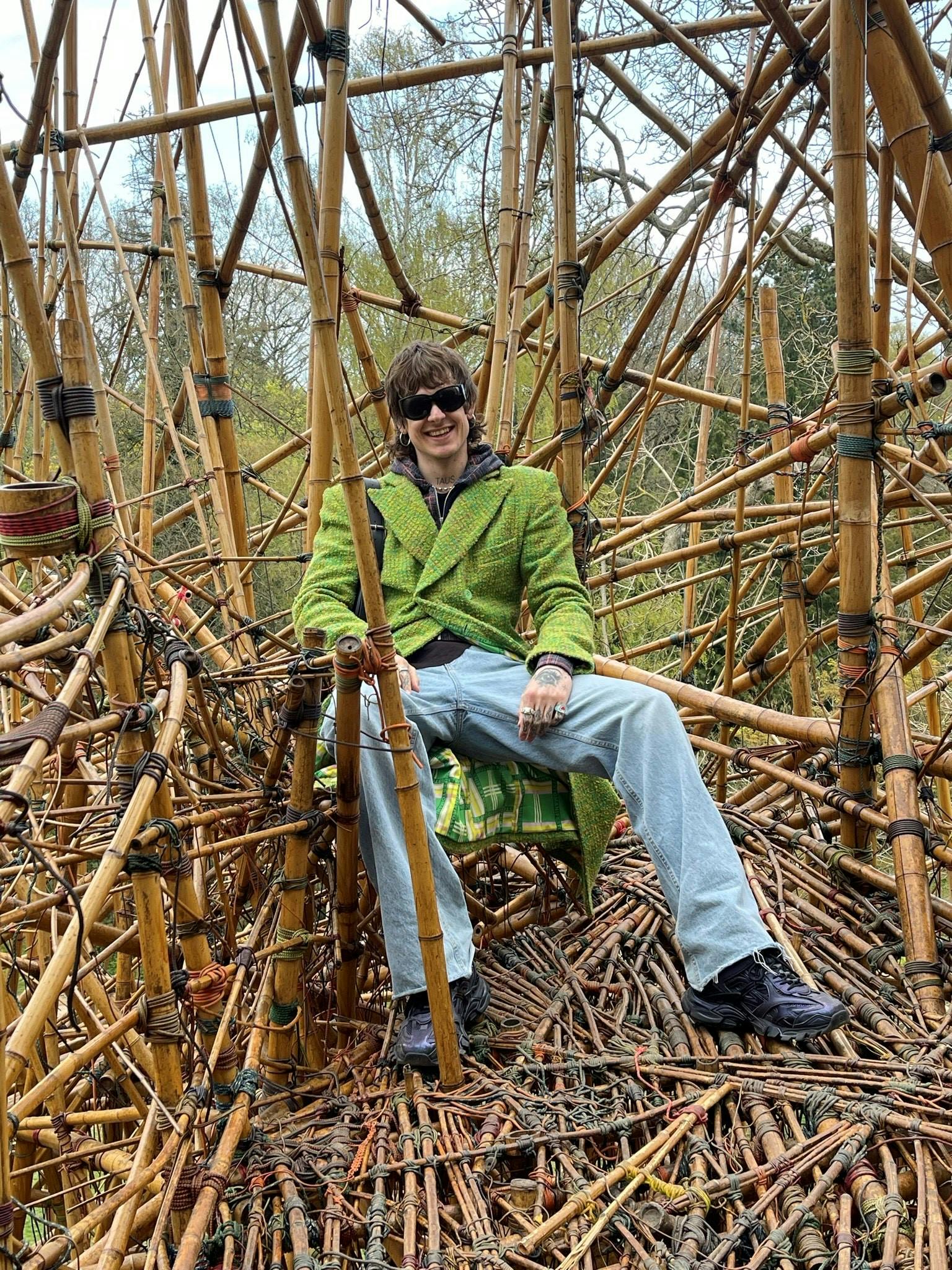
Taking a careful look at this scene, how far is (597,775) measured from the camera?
193 cm

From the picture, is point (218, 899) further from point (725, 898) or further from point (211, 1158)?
point (725, 898)

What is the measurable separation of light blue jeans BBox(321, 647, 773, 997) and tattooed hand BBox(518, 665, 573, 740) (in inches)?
1.0

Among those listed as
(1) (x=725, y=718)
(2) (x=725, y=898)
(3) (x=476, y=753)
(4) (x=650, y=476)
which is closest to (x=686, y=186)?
(1) (x=725, y=718)

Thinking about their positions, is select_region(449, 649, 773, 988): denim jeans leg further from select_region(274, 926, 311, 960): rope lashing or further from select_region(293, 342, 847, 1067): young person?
select_region(274, 926, 311, 960): rope lashing

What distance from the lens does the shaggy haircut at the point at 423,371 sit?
207cm

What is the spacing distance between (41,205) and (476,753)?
1231 millimetres

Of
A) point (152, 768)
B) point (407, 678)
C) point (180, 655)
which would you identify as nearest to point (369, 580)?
point (180, 655)

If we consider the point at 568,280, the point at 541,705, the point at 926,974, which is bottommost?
the point at 926,974

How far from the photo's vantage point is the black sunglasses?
2057 mm

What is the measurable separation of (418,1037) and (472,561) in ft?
2.71

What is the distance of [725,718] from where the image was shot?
2.30 m

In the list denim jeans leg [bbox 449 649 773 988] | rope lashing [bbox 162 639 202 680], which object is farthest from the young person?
rope lashing [bbox 162 639 202 680]

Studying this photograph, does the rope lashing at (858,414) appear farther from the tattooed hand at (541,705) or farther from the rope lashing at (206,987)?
the rope lashing at (206,987)

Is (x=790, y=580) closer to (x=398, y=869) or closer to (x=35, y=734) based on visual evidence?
(x=398, y=869)
